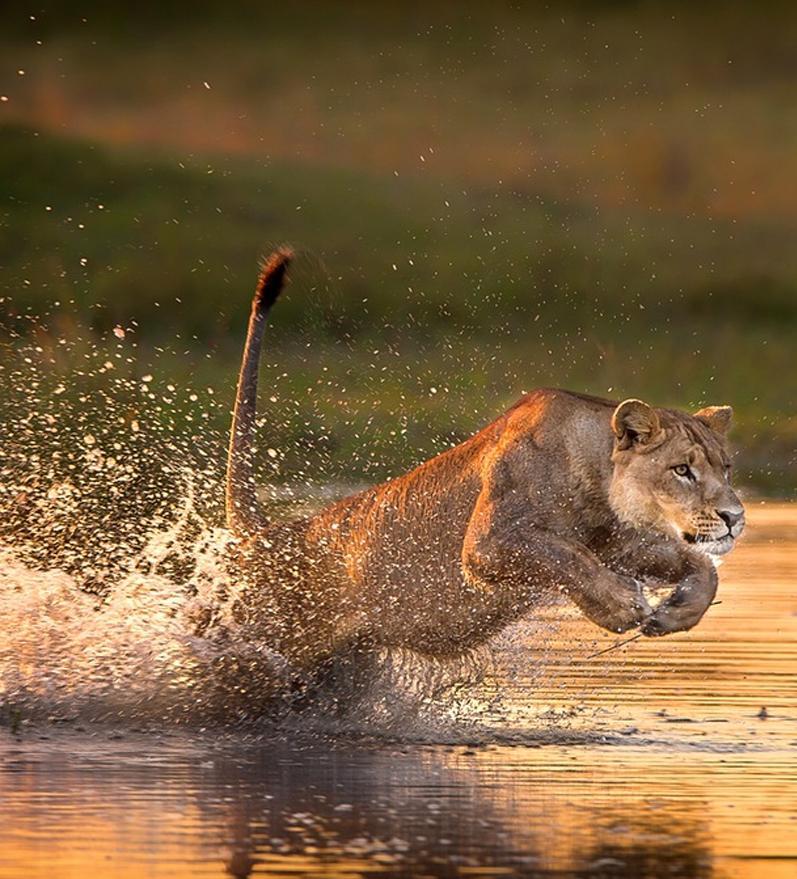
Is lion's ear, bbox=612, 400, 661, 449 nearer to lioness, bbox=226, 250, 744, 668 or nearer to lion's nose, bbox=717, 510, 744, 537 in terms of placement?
lioness, bbox=226, 250, 744, 668

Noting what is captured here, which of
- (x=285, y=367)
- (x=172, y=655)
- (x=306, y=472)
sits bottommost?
(x=172, y=655)

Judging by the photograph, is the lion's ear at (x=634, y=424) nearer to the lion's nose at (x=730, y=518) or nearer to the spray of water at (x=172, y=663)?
the lion's nose at (x=730, y=518)

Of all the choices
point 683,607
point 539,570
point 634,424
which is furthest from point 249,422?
point 683,607

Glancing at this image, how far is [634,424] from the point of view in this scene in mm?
9070

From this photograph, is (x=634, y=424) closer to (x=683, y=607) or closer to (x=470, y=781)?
(x=683, y=607)

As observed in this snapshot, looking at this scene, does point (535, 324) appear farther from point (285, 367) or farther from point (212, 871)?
point (212, 871)

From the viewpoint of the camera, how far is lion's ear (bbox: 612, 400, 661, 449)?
29.7 ft

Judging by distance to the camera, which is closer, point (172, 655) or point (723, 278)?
point (172, 655)

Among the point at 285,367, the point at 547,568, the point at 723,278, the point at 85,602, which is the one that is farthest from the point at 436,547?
the point at 723,278

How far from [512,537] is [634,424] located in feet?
1.56

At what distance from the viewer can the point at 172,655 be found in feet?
32.1

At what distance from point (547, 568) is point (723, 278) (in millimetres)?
26450

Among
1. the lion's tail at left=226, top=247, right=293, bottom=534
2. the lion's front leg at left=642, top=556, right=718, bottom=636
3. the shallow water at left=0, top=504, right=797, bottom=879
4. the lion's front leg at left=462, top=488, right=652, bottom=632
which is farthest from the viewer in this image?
the lion's tail at left=226, top=247, right=293, bottom=534

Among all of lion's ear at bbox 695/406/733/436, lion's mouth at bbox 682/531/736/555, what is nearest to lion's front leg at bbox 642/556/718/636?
lion's mouth at bbox 682/531/736/555
